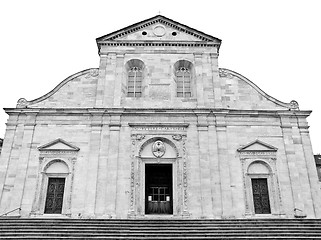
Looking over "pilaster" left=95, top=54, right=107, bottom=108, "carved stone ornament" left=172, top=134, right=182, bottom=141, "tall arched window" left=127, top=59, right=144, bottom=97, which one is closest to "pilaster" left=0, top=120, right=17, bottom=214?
"pilaster" left=95, top=54, right=107, bottom=108

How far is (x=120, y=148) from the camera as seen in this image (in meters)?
20.0

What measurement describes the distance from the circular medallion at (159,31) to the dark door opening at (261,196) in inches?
433

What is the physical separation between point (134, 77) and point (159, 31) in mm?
3680

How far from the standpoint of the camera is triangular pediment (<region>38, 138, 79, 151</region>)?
782 inches

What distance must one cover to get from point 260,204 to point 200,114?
5896 mm

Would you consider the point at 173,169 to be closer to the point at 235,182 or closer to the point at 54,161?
the point at 235,182

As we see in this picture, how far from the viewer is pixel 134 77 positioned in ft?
74.6

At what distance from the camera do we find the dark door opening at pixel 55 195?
18766mm

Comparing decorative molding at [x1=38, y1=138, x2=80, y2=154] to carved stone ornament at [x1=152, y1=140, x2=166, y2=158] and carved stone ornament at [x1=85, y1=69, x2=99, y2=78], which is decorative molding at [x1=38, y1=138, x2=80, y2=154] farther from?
carved stone ornament at [x1=85, y1=69, x2=99, y2=78]

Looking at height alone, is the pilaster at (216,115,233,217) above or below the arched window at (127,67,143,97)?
below

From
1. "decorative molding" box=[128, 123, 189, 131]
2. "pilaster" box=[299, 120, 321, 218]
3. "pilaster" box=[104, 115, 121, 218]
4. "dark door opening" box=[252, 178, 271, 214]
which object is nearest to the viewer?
"pilaster" box=[104, 115, 121, 218]

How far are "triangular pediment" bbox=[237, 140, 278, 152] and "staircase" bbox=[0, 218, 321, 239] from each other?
4005mm

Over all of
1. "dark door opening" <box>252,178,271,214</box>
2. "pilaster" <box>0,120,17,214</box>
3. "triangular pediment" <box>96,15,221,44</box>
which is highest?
"triangular pediment" <box>96,15,221,44</box>

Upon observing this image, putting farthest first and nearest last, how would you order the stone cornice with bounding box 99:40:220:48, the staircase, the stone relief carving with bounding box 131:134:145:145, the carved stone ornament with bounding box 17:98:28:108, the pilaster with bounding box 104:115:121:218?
the stone cornice with bounding box 99:40:220:48 → the carved stone ornament with bounding box 17:98:28:108 → the stone relief carving with bounding box 131:134:145:145 → the pilaster with bounding box 104:115:121:218 → the staircase
